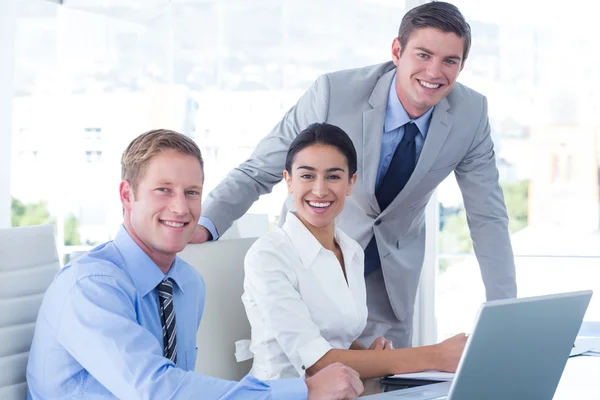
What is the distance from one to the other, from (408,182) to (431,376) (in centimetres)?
79

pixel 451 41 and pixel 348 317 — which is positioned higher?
pixel 451 41

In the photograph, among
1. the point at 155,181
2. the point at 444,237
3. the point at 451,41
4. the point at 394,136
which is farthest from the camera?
the point at 444,237

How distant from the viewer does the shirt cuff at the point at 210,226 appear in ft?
6.47

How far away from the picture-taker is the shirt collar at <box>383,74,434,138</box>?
2.27 m

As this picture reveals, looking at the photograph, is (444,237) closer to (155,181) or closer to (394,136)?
(394,136)

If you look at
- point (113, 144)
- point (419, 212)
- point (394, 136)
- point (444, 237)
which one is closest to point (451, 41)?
point (394, 136)

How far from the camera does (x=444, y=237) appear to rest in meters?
4.06

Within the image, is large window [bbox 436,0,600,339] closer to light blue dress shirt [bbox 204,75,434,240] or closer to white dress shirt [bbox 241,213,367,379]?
light blue dress shirt [bbox 204,75,434,240]

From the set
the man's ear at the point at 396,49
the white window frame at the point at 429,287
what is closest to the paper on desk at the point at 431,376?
the man's ear at the point at 396,49

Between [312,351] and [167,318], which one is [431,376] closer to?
[312,351]

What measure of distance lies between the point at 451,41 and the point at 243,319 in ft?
2.94

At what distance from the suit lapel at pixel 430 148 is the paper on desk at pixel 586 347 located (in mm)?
601

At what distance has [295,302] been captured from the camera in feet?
5.72

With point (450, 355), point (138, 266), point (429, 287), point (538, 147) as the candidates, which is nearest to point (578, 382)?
point (450, 355)
